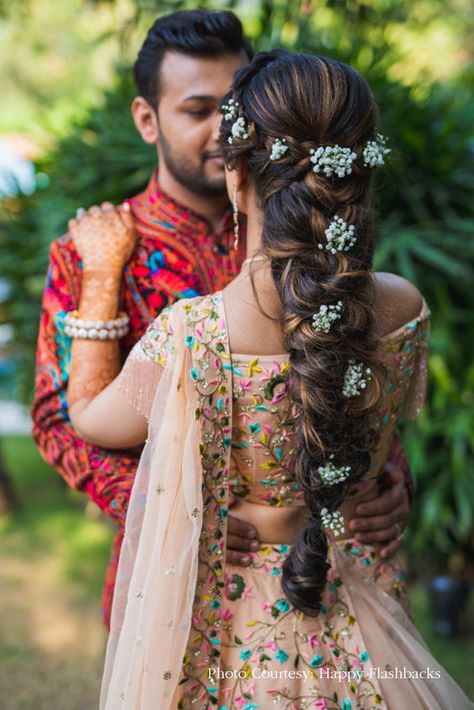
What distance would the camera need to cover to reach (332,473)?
5.71ft

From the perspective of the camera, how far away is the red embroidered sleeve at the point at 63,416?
2.21 metres

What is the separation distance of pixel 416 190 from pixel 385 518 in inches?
115

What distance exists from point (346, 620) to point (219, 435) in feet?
1.79

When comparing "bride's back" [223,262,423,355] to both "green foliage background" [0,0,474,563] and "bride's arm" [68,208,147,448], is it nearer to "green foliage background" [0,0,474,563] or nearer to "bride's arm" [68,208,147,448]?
"bride's arm" [68,208,147,448]

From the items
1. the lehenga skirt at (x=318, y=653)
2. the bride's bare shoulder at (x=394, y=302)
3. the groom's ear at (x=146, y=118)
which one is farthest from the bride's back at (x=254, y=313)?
the groom's ear at (x=146, y=118)

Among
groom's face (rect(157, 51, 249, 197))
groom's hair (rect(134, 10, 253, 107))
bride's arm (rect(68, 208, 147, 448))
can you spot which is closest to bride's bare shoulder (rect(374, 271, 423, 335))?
bride's arm (rect(68, 208, 147, 448))

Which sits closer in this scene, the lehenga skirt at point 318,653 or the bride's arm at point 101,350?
the lehenga skirt at point 318,653

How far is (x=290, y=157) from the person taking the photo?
1648mm

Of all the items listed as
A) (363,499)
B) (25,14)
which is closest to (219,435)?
(363,499)

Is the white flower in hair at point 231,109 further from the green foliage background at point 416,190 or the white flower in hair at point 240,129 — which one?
A: the green foliage background at point 416,190

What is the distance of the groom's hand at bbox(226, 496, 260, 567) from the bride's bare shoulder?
0.56 metres

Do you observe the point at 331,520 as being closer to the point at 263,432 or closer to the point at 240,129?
the point at 263,432

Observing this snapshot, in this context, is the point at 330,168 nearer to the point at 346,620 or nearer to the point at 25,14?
the point at 346,620

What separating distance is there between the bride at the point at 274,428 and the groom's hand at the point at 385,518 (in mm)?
152
